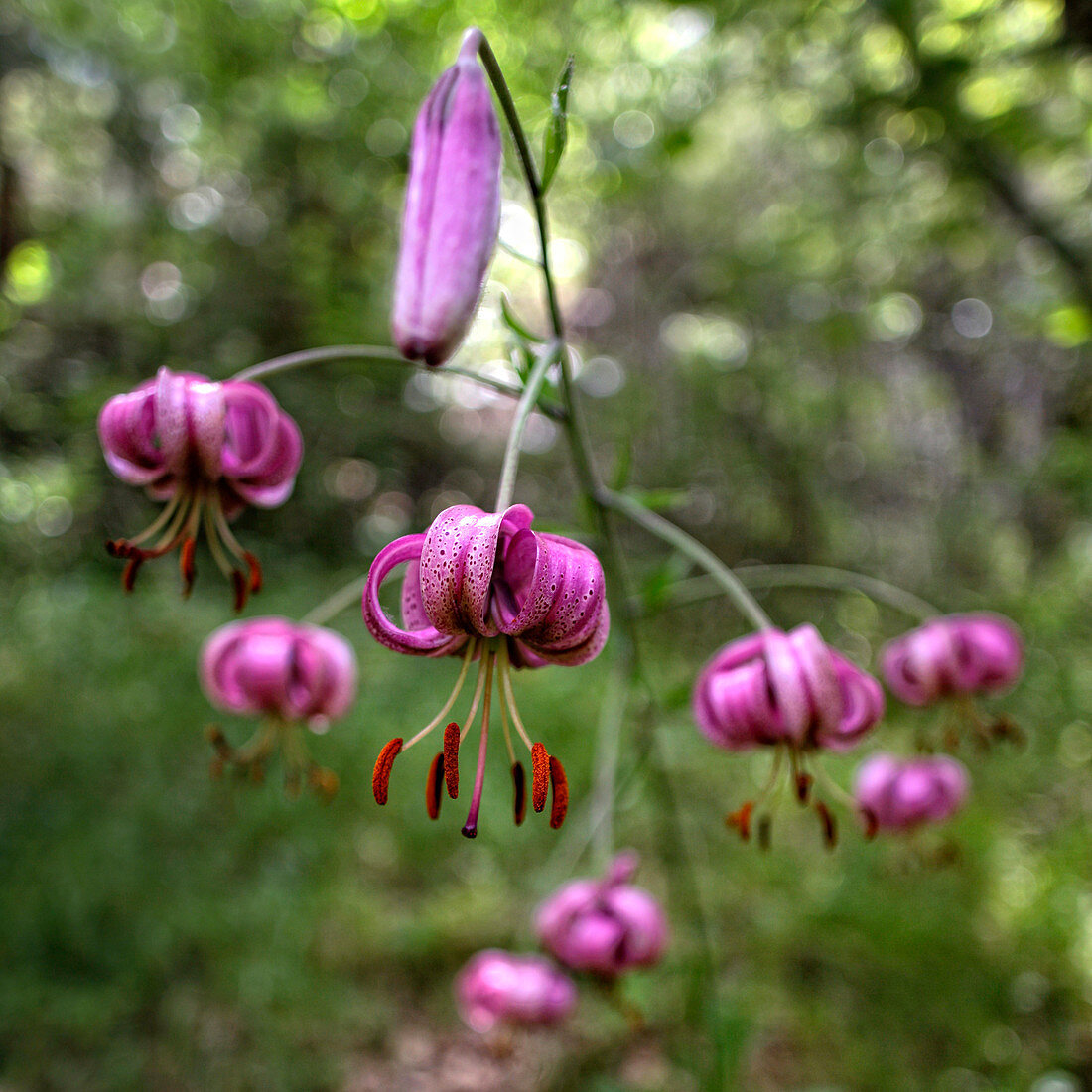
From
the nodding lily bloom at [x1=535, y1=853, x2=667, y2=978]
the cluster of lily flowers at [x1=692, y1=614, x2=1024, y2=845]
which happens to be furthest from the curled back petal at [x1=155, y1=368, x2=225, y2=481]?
the nodding lily bloom at [x1=535, y1=853, x2=667, y2=978]

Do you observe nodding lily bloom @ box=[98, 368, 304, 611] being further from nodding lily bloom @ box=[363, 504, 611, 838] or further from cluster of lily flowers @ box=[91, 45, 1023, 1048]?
nodding lily bloom @ box=[363, 504, 611, 838]

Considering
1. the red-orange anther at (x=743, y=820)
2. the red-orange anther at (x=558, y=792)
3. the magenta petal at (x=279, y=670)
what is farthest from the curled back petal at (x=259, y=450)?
the red-orange anther at (x=743, y=820)

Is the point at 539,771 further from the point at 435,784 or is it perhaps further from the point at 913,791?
the point at 913,791

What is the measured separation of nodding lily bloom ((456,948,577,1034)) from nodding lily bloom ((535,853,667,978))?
6cm

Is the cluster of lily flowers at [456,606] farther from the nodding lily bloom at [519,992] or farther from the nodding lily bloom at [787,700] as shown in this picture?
the nodding lily bloom at [519,992]

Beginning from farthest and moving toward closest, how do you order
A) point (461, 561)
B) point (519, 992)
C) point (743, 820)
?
1. point (519, 992)
2. point (743, 820)
3. point (461, 561)

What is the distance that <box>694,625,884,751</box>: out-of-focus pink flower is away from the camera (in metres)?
0.66

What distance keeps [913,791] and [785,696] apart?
0.78 meters

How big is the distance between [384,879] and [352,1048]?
0.49 metres

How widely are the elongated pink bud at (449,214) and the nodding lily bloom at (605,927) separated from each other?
774 millimetres

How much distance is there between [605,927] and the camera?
0.96 m

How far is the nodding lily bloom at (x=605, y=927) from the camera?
0.96 meters

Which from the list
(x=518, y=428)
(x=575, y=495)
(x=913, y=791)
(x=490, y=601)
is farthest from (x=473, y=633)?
(x=575, y=495)

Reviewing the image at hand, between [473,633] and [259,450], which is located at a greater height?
[259,450]
